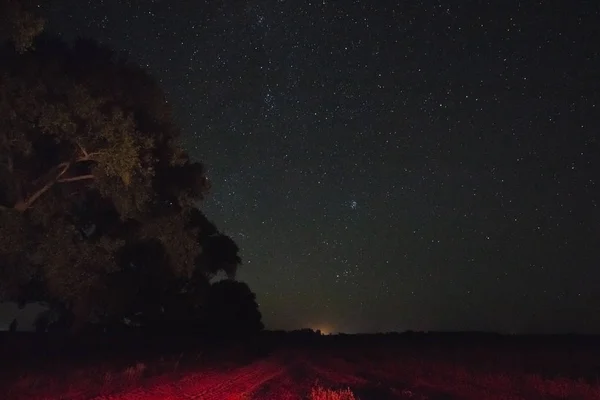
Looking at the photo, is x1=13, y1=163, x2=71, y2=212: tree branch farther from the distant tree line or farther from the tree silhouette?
the tree silhouette

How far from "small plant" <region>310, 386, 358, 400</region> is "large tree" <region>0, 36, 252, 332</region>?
997cm

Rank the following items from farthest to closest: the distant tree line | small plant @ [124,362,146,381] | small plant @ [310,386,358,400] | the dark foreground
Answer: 1. the distant tree line
2. small plant @ [124,362,146,381]
3. the dark foreground
4. small plant @ [310,386,358,400]

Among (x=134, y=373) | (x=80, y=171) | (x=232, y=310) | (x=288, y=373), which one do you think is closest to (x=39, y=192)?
(x=80, y=171)

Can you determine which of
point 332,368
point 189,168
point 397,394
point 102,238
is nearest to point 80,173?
point 102,238

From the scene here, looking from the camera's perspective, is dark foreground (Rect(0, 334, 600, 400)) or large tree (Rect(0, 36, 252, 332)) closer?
dark foreground (Rect(0, 334, 600, 400))

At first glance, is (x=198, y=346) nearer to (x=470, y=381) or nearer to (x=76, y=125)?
(x=76, y=125)

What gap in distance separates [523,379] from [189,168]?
48.2 feet

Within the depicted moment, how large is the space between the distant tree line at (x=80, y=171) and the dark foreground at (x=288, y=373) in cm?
335

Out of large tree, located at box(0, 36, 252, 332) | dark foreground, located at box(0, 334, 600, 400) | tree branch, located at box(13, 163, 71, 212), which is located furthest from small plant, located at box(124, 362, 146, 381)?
tree branch, located at box(13, 163, 71, 212)

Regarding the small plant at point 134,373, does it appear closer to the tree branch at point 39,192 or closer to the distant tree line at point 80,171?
the distant tree line at point 80,171

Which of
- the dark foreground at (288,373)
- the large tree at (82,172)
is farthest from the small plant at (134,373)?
the large tree at (82,172)

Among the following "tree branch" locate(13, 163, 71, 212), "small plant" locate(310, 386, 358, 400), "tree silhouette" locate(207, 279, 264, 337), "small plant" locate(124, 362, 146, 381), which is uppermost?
"tree silhouette" locate(207, 279, 264, 337)

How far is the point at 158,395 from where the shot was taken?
43.4ft

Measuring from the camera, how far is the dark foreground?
544 inches
